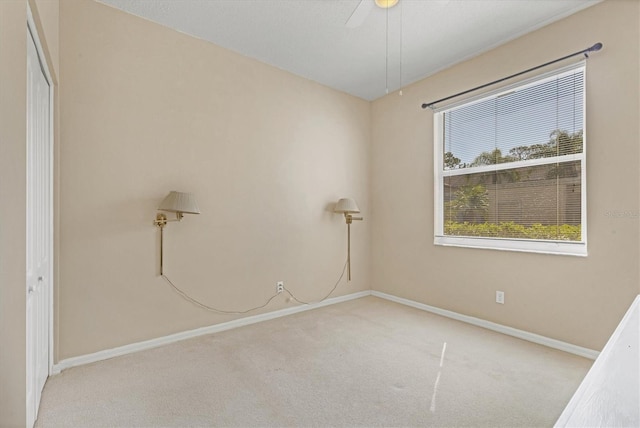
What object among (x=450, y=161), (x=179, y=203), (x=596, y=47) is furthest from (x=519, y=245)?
(x=179, y=203)

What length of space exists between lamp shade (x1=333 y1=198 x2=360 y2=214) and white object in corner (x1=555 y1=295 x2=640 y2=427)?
9.48 ft

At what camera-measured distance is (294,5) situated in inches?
94.4

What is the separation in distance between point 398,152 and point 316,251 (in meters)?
1.60

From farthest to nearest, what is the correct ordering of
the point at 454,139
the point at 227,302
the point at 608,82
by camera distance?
the point at 454,139
the point at 227,302
the point at 608,82

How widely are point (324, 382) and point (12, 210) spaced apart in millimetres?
1844

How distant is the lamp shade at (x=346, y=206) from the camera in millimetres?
3711

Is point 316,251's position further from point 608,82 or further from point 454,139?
point 608,82

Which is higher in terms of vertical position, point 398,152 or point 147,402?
point 398,152

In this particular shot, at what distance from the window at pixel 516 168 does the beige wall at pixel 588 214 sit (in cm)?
10

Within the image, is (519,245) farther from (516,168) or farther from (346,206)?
(346,206)

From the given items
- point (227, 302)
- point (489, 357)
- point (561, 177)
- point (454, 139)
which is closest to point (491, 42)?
point (454, 139)

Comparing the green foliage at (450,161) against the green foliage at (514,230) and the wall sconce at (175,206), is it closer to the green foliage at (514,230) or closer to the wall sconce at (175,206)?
the green foliage at (514,230)

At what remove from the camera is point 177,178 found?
272 centimetres

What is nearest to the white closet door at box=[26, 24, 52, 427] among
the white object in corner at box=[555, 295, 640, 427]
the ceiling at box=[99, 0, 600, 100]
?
the ceiling at box=[99, 0, 600, 100]
